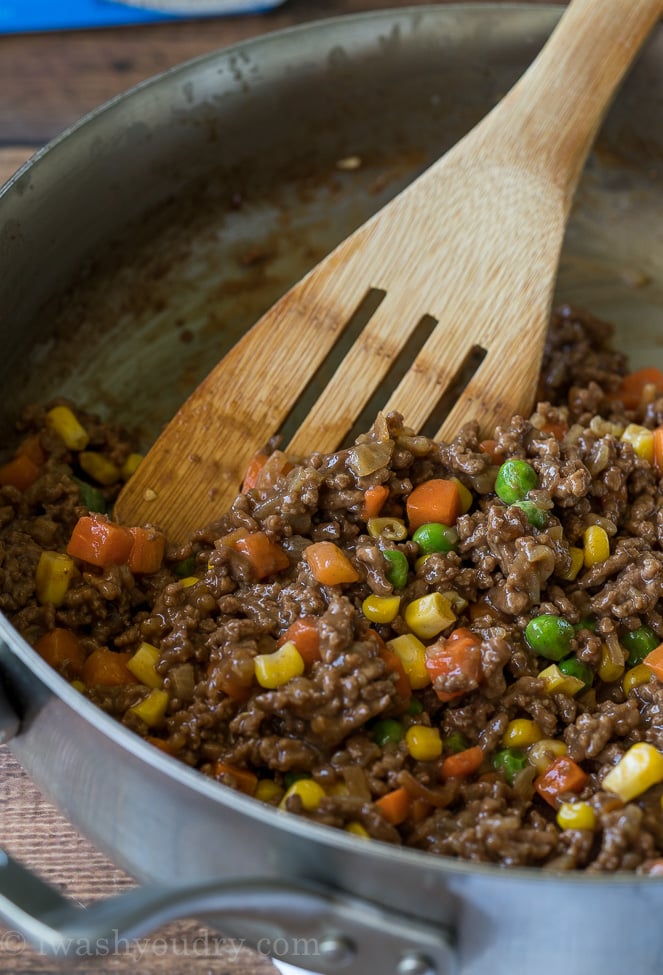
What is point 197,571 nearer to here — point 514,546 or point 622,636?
point 514,546

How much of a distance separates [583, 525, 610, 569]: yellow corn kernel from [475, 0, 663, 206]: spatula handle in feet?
4.11

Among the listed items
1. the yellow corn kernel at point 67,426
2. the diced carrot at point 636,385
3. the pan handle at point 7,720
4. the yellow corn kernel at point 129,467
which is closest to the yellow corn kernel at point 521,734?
the pan handle at point 7,720

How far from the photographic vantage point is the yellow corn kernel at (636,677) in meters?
2.96

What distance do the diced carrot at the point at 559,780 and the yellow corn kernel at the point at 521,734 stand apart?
3.8 inches

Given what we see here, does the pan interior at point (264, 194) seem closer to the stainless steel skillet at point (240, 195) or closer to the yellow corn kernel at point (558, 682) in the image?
the stainless steel skillet at point (240, 195)

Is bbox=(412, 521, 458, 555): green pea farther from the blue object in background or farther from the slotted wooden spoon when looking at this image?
the blue object in background

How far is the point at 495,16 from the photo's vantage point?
3883 mm

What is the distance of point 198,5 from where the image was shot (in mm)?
4898

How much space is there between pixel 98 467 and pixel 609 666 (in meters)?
1.84

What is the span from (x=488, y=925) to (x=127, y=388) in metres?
2.48

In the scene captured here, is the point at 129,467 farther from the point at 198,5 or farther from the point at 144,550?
the point at 198,5

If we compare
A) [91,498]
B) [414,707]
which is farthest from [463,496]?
[91,498]

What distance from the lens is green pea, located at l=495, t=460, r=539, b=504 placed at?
3.07 metres

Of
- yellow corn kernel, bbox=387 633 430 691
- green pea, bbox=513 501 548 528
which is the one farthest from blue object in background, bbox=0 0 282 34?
yellow corn kernel, bbox=387 633 430 691
